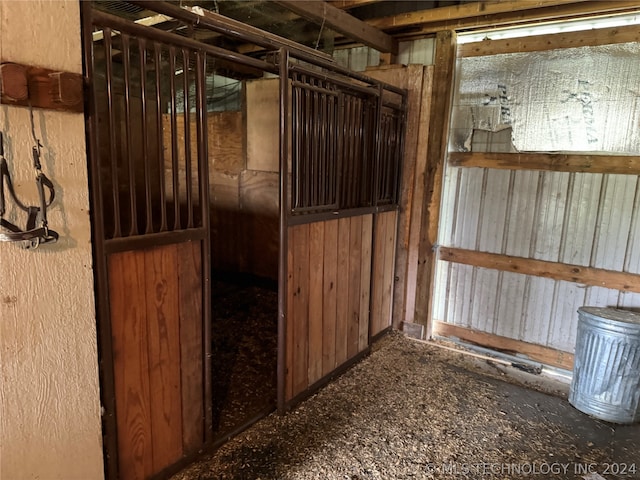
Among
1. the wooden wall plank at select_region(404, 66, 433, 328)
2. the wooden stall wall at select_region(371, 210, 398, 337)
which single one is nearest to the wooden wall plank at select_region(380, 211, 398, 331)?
the wooden stall wall at select_region(371, 210, 398, 337)

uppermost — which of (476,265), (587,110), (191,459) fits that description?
(587,110)

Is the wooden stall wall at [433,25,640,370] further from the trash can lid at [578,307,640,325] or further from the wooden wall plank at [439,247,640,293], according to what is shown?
the trash can lid at [578,307,640,325]

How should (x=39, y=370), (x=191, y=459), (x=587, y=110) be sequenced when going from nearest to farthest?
(x=39, y=370)
(x=191, y=459)
(x=587, y=110)

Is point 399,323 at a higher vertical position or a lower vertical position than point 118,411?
lower

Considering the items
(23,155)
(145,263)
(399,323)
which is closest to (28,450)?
(145,263)

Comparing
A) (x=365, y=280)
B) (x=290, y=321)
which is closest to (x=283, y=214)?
(x=290, y=321)

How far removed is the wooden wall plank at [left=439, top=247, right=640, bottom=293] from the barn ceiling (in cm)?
155

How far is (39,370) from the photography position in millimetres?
1263

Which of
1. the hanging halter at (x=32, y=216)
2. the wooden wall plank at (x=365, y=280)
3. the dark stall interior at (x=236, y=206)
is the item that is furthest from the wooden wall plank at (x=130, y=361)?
the wooden wall plank at (x=365, y=280)

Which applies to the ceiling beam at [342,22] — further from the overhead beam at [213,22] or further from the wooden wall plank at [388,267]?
the wooden wall plank at [388,267]

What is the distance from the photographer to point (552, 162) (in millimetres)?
2750

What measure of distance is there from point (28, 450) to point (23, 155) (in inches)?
34.4

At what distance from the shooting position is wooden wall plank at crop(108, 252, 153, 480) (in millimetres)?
1459

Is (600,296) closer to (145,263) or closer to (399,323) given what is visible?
(399,323)
